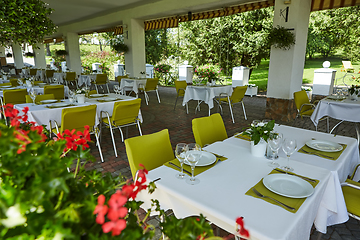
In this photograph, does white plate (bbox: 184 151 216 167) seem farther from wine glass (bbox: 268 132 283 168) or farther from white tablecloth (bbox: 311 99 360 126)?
white tablecloth (bbox: 311 99 360 126)

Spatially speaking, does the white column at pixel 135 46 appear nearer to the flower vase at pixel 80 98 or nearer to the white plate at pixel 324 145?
the flower vase at pixel 80 98

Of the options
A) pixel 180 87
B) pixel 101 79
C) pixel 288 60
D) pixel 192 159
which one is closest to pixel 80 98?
pixel 192 159

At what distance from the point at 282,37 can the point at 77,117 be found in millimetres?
4367

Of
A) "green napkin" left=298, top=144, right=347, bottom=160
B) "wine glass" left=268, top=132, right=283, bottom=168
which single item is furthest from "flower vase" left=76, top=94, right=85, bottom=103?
"green napkin" left=298, top=144, right=347, bottom=160

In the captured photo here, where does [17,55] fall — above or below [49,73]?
above

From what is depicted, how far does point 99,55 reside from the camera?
21812 mm

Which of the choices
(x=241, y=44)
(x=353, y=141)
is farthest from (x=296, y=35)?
(x=241, y=44)

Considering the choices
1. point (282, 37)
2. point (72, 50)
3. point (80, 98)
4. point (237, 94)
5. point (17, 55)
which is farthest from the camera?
point (17, 55)

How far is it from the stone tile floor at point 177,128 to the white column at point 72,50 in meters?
7.78

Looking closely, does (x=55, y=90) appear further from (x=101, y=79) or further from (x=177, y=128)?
(x=101, y=79)

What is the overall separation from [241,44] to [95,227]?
1280 centimetres

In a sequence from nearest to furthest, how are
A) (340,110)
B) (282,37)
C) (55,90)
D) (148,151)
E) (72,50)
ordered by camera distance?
(148,151) < (340,110) < (282,37) < (55,90) < (72,50)

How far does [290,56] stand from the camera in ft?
17.3

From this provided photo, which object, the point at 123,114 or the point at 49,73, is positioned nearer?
the point at 123,114
